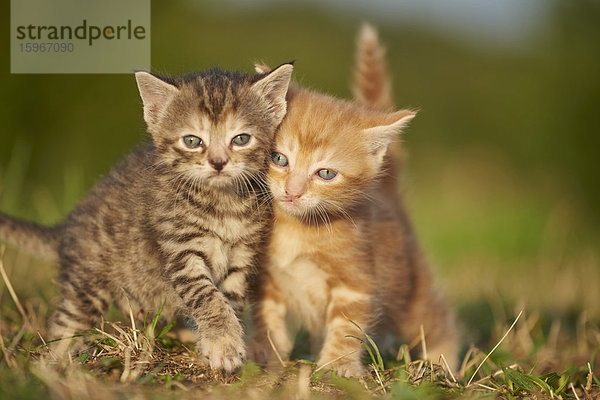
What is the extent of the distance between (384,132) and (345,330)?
91 centimetres

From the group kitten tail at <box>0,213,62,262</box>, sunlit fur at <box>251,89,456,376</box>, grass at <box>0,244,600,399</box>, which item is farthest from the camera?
kitten tail at <box>0,213,62,262</box>

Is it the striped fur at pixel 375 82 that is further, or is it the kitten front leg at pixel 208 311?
the striped fur at pixel 375 82

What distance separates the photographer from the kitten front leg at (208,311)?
231cm

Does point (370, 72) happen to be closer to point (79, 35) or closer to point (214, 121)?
point (214, 121)

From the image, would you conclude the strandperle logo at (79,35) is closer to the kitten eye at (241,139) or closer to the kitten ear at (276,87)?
the kitten ear at (276,87)

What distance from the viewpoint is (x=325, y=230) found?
9.09 feet

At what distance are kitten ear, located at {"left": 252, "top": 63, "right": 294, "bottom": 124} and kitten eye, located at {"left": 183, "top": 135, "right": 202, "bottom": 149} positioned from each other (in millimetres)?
341

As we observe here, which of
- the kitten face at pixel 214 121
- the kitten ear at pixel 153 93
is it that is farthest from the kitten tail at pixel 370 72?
the kitten ear at pixel 153 93

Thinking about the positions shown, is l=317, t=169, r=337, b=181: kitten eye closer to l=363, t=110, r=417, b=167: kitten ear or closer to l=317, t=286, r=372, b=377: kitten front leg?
l=363, t=110, r=417, b=167: kitten ear

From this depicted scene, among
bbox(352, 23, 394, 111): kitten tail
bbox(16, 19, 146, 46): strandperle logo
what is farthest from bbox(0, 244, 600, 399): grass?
bbox(16, 19, 146, 46): strandperle logo

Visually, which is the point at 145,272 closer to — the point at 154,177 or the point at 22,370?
the point at 154,177

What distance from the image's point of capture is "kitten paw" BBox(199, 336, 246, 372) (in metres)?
2.28

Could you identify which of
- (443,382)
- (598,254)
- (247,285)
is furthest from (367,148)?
(598,254)

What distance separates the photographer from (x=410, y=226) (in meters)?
3.53
